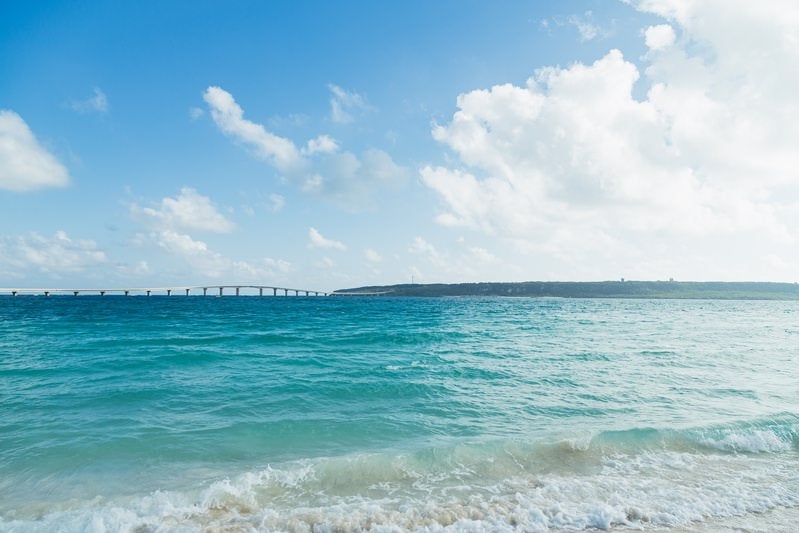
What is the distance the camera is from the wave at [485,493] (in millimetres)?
7031

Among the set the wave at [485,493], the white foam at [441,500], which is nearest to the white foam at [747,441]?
the wave at [485,493]

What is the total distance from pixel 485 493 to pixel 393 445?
125 inches

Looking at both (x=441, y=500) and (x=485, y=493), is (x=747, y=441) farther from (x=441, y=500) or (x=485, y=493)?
(x=441, y=500)

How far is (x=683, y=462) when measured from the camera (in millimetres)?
9664

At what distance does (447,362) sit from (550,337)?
609 inches

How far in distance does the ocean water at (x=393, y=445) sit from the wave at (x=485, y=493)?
1.7 inches

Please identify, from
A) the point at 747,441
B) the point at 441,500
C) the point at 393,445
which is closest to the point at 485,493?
the point at 441,500

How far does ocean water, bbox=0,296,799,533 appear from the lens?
7.32 meters

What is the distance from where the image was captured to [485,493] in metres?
8.17

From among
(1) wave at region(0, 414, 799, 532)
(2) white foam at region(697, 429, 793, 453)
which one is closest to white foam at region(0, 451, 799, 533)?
(1) wave at region(0, 414, 799, 532)

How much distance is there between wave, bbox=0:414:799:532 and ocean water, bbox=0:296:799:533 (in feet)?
0.14

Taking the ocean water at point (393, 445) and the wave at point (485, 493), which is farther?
the ocean water at point (393, 445)

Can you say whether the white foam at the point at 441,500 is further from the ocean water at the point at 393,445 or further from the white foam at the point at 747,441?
the white foam at the point at 747,441

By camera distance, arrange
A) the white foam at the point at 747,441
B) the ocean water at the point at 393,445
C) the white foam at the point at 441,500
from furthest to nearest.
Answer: the white foam at the point at 747,441 → the ocean water at the point at 393,445 → the white foam at the point at 441,500
